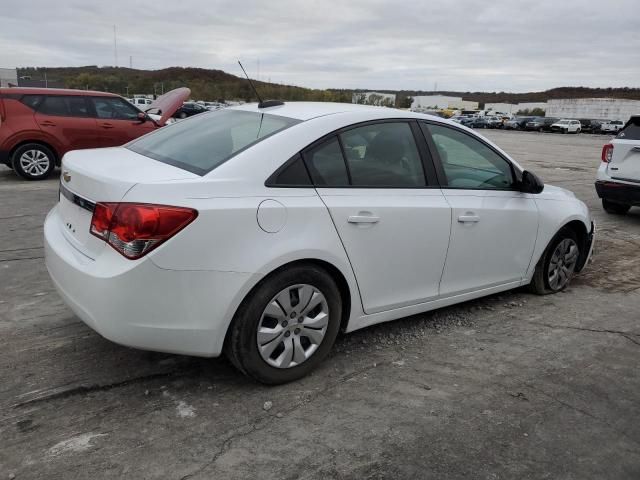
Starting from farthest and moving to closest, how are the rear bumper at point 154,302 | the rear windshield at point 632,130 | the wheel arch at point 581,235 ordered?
the rear windshield at point 632,130
the wheel arch at point 581,235
the rear bumper at point 154,302

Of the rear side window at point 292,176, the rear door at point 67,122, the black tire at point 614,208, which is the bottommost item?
the black tire at point 614,208

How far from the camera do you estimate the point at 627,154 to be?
322 inches

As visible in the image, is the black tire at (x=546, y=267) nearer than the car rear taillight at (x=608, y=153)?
Yes

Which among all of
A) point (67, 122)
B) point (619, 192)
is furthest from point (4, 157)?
point (619, 192)

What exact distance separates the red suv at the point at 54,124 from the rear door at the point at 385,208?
772cm

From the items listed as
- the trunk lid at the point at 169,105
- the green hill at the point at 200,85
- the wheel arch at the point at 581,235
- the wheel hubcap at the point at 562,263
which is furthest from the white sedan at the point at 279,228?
the trunk lid at the point at 169,105

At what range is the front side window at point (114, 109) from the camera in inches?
421

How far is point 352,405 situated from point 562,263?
2.82 meters

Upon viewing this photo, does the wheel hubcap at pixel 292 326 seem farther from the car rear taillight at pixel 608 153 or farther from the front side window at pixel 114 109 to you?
the front side window at pixel 114 109

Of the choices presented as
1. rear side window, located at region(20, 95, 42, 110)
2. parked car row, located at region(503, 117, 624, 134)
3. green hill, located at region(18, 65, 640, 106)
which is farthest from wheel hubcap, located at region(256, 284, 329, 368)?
parked car row, located at region(503, 117, 624, 134)

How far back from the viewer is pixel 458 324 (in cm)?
415

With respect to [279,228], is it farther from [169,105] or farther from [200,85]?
[200,85]

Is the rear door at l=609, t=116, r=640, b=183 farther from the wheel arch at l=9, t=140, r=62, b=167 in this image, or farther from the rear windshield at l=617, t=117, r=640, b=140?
the wheel arch at l=9, t=140, r=62, b=167

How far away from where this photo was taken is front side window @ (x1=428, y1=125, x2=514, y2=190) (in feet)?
12.5
